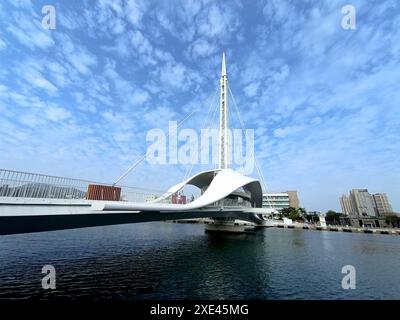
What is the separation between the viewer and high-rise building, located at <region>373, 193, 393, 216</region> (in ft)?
497

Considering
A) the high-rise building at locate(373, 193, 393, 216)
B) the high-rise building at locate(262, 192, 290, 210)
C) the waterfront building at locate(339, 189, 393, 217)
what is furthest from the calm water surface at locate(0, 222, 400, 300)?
the high-rise building at locate(373, 193, 393, 216)

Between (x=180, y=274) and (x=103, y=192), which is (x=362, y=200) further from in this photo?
(x=103, y=192)

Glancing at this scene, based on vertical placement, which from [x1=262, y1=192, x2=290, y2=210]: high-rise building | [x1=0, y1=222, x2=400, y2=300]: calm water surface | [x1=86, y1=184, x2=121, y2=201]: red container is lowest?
[x1=0, y1=222, x2=400, y2=300]: calm water surface

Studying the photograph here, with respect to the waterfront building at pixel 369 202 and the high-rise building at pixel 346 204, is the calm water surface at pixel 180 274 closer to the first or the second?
the waterfront building at pixel 369 202

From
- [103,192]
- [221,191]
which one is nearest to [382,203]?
[221,191]

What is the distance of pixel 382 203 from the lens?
15300 centimetres

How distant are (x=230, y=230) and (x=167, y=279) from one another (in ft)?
112

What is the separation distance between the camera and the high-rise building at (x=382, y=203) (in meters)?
151

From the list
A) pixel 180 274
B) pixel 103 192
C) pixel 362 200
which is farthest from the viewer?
pixel 362 200

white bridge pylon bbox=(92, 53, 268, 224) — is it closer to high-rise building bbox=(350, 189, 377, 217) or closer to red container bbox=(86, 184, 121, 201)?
red container bbox=(86, 184, 121, 201)

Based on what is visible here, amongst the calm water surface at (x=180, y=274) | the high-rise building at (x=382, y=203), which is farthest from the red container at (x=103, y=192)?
the high-rise building at (x=382, y=203)

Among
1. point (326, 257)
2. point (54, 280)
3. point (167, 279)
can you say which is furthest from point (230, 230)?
point (54, 280)

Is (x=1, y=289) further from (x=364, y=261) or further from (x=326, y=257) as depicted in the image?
(x=364, y=261)

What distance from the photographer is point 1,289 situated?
11859mm
